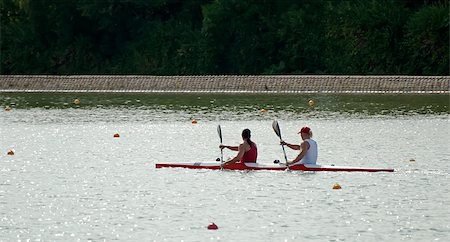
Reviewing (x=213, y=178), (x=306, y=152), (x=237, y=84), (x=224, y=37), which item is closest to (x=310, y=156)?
(x=306, y=152)

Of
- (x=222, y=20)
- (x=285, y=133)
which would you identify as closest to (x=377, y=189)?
(x=285, y=133)

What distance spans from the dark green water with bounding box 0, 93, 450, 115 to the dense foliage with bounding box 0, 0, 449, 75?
715cm

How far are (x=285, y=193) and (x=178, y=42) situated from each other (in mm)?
39128

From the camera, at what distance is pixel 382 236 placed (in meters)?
19.6

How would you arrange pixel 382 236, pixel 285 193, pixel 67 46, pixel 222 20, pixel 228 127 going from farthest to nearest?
pixel 67 46 < pixel 222 20 < pixel 228 127 < pixel 285 193 < pixel 382 236

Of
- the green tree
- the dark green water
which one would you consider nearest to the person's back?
the dark green water

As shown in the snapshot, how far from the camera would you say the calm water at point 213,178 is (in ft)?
67.1

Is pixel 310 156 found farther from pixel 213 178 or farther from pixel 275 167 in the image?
pixel 213 178

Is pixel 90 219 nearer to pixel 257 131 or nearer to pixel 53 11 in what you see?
pixel 257 131

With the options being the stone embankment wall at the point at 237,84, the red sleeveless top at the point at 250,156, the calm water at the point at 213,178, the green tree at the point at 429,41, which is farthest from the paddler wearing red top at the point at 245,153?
the green tree at the point at 429,41

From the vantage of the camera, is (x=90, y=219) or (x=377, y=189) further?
(x=377, y=189)

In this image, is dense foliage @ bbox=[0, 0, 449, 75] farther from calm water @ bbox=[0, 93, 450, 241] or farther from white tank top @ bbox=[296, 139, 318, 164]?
white tank top @ bbox=[296, 139, 318, 164]

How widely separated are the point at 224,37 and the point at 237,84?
787 cm

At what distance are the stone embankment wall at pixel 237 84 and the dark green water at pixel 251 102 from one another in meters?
1.55
